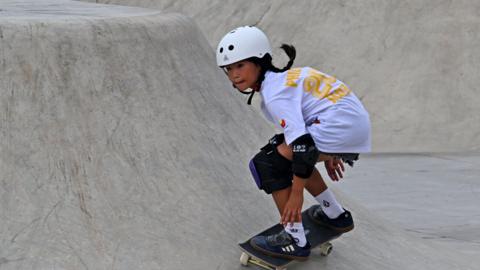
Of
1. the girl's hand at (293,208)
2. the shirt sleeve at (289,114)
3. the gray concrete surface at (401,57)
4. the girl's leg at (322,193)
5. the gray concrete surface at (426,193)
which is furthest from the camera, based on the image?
the gray concrete surface at (401,57)

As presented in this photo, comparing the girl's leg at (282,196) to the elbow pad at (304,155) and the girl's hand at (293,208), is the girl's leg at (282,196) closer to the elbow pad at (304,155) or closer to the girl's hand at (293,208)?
the girl's hand at (293,208)

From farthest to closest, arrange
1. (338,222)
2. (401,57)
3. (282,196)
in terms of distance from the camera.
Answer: (401,57)
(338,222)
(282,196)

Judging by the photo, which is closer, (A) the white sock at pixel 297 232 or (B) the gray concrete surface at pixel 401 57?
(A) the white sock at pixel 297 232

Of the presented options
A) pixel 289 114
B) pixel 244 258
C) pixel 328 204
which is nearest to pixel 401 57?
pixel 328 204

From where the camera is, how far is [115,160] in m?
5.04

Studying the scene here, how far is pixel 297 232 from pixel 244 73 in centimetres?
93

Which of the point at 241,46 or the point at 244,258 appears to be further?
the point at 244,258

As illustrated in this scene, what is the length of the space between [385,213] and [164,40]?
3.73 metres

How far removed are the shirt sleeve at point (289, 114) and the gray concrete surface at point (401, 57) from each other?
8.00 metres

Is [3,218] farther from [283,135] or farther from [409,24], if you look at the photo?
[409,24]

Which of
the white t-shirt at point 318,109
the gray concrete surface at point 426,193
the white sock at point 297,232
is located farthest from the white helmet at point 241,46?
the gray concrete surface at point 426,193

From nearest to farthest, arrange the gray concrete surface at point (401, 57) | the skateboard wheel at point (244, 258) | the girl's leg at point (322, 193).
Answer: the skateboard wheel at point (244, 258), the girl's leg at point (322, 193), the gray concrete surface at point (401, 57)

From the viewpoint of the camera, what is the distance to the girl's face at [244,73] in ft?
15.5

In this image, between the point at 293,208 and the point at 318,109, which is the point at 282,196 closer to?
the point at 293,208
